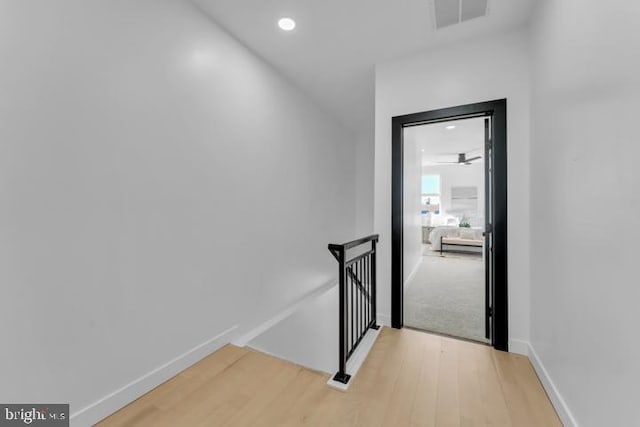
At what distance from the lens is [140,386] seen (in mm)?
1626

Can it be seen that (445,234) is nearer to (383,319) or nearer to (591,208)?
(383,319)

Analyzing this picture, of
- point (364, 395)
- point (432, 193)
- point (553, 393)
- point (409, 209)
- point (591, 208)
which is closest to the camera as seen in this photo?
point (591, 208)

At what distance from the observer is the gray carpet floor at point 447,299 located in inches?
102

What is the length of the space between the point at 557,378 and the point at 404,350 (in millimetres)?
960

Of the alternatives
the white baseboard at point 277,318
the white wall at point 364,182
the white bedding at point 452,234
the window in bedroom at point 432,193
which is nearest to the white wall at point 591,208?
the white baseboard at point 277,318

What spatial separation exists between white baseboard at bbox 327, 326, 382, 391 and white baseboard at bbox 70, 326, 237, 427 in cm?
103

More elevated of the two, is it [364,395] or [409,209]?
[409,209]

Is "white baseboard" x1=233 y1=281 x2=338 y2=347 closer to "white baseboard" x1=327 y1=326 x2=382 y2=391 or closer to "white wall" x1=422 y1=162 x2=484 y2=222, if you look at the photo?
"white baseboard" x1=327 y1=326 x2=382 y2=391

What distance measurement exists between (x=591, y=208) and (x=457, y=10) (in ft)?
5.70

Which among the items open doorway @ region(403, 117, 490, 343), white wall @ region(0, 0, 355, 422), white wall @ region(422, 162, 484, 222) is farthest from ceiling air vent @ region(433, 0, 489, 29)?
white wall @ region(422, 162, 484, 222)

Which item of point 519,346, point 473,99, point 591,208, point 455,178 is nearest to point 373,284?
point 519,346

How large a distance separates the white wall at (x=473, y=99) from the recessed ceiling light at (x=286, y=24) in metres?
0.99

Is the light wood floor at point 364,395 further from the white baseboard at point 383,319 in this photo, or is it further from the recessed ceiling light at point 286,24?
the recessed ceiling light at point 286,24

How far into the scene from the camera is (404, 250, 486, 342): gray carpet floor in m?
2.60
